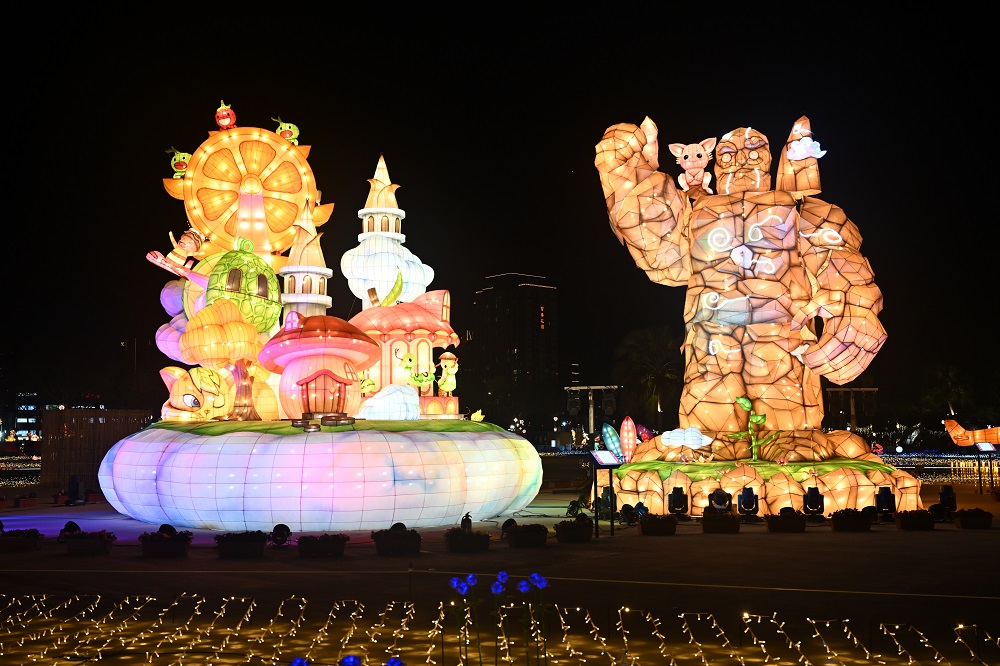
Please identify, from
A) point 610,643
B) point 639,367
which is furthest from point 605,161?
point 639,367

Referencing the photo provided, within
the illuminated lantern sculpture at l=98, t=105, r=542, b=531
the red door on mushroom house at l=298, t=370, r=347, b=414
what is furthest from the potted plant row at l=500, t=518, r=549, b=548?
the red door on mushroom house at l=298, t=370, r=347, b=414

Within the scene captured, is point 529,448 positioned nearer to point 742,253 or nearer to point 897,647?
point 742,253

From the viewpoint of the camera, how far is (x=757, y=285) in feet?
99.1

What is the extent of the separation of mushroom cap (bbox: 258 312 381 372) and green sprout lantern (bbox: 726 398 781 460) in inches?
441

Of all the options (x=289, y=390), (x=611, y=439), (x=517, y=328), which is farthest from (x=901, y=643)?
(x=517, y=328)

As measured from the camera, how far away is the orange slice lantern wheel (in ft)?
102

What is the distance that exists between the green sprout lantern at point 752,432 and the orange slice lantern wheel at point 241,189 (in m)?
15.6

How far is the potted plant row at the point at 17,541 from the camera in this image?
72.9ft

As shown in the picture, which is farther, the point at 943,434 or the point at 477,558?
the point at 943,434

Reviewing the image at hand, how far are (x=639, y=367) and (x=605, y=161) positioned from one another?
2622 centimetres

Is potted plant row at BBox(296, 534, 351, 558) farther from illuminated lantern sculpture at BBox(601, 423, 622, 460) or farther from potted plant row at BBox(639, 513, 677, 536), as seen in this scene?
illuminated lantern sculpture at BBox(601, 423, 622, 460)

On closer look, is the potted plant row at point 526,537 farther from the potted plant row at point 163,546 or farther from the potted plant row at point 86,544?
the potted plant row at point 86,544

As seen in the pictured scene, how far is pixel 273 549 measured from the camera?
22.3 meters

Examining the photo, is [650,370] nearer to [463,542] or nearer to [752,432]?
[752,432]
